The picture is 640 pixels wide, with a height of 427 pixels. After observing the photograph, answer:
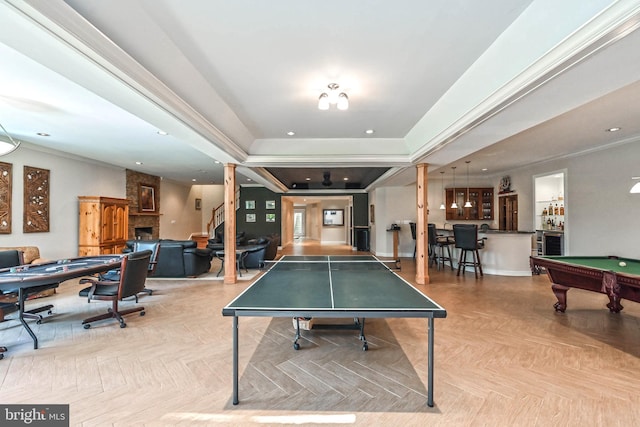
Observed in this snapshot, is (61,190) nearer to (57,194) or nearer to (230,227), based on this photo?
(57,194)

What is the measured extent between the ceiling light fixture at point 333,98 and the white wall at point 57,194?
6.48 meters

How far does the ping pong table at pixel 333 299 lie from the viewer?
72.1 inches

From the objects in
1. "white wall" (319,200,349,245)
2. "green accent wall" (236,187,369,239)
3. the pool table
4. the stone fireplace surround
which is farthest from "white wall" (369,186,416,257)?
the stone fireplace surround

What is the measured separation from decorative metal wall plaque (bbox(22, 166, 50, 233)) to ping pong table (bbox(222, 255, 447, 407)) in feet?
20.3

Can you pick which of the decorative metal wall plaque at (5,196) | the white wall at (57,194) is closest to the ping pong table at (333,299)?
the decorative metal wall plaque at (5,196)

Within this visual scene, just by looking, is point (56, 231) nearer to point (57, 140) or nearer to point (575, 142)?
point (57, 140)

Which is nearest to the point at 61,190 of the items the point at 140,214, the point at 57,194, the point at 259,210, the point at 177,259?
the point at 57,194

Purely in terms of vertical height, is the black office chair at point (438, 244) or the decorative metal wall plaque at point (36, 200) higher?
the decorative metal wall plaque at point (36, 200)

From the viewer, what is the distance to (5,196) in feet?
17.7

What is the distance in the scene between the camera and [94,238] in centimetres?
686

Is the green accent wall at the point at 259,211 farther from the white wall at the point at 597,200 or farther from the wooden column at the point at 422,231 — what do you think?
the white wall at the point at 597,200

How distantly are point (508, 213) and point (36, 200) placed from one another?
12429 mm

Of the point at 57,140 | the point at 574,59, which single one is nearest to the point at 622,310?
the point at 574,59

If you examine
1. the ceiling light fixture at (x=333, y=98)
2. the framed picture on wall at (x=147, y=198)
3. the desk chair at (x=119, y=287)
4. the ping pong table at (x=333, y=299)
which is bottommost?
the desk chair at (x=119, y=287)
